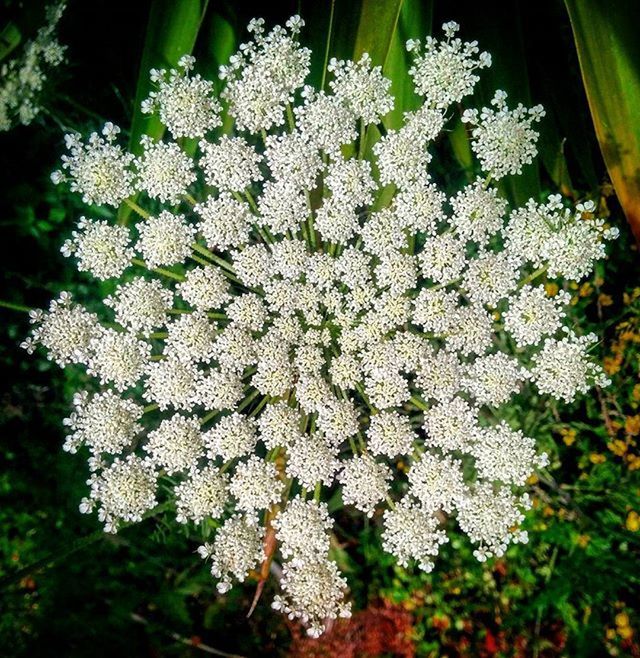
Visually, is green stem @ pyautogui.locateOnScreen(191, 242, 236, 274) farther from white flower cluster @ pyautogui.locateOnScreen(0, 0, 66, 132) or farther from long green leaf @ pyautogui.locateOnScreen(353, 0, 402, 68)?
white flower cluster @ pyautogui.locateOnScreen(0, 0, 66, 132)

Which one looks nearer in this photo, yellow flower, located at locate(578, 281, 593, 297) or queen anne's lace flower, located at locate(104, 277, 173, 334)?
queen anne's lace flower, located at locate(104, 277, 173, 334)

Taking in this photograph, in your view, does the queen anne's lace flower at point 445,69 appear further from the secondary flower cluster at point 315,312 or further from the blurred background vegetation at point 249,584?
the blurred background vegetation at point 249,584

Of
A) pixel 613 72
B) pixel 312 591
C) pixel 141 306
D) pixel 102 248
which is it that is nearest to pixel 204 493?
pixel 312 591

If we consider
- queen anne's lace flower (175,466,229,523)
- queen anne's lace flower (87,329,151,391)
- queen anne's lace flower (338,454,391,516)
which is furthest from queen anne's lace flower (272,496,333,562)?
queen anne's lace flower (87,329,151,391)

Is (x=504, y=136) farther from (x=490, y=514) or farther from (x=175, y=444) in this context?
(x=175, y=444)

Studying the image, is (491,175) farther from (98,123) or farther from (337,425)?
(98,123)

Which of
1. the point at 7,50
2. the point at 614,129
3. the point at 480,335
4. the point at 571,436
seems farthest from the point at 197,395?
the point at 571,436

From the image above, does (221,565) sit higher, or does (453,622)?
(453,622)
